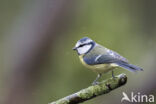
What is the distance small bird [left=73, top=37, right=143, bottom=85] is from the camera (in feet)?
5.61

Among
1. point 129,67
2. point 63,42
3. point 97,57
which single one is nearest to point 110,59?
point 97,57

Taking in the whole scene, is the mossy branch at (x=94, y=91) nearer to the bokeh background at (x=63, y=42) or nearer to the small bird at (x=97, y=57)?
the small bird at (x=97, y=57)

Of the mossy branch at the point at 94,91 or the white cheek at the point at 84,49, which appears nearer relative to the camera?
the mossy branch at the point at 94,91

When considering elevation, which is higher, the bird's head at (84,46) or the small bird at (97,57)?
the bird's head at (84,46)

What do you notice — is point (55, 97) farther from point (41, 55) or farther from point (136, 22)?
point (136, 22)

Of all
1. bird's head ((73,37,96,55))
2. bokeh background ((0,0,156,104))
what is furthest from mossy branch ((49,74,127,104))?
bokeh background ((0,0,156,104))

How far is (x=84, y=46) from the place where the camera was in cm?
183

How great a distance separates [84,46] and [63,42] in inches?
84.2

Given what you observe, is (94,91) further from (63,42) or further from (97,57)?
(63,42)

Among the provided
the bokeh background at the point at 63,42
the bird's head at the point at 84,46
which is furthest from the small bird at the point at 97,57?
the bokeh background at the point at 63,42

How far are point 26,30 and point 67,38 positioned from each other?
0.43 metres

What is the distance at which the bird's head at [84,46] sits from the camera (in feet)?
5.80

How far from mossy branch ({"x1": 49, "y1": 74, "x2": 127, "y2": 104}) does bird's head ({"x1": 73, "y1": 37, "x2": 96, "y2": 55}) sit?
0.23 meters

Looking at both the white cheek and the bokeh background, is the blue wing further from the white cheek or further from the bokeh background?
the bokeh background
